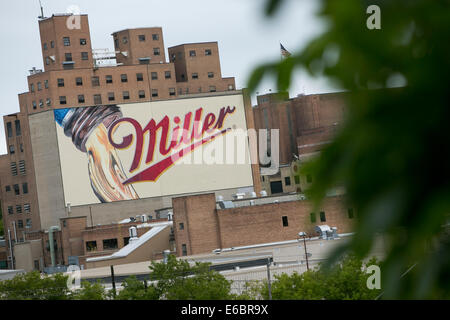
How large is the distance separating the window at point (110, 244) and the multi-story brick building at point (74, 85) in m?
13.1

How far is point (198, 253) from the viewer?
76.2 meters

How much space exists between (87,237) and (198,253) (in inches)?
725

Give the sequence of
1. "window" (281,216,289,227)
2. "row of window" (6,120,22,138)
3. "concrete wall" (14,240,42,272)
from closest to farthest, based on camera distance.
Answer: "window" (281,216,289,227) < "concrete wall" (14,240,42,272) < "row of window" (6,120,22,138)

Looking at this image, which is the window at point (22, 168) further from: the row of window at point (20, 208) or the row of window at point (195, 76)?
the row of window at point (195, 76)

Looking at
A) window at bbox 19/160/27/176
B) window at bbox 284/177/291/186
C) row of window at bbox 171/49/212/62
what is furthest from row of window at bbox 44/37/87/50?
window at bbox 284/177/291/186

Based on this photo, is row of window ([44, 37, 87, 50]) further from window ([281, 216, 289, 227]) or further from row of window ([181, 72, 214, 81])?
window ([281, 216, 289, 227])

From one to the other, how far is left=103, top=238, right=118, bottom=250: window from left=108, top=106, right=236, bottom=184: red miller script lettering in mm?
16518

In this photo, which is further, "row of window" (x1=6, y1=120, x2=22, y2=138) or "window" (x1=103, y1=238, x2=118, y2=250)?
"row of window" (x1=6, y1=120, x2=22, y2=138)

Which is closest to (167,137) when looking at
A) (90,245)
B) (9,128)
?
(90,245)

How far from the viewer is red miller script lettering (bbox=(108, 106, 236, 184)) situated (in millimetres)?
105125

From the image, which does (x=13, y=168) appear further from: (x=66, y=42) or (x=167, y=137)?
(x=167, y=137)

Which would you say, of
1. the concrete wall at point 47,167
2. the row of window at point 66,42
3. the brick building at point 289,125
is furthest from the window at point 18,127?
the brick building at point 289,125

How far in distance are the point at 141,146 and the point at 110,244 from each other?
17504mm

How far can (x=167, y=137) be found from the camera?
105812 mm
